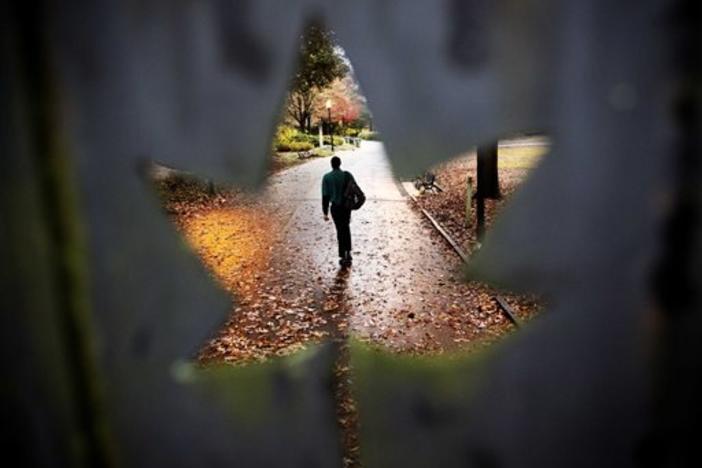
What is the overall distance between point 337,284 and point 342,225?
42.9 inches

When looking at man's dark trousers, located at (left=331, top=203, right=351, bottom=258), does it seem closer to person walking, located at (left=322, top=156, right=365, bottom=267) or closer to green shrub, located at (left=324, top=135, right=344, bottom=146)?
person walking, located at (left=322, top=156, right=365, bottom=267)

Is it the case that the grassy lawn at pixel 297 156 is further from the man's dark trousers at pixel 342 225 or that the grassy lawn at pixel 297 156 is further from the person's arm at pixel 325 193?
the person's arm at pixel 325 193

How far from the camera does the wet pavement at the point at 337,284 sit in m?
5.63

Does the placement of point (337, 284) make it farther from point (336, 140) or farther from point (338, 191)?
point (336, 140)

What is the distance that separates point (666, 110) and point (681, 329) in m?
0.32

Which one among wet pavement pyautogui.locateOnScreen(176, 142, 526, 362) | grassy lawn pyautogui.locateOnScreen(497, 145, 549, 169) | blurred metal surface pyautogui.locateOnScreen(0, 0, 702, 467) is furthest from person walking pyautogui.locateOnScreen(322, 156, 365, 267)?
blurred metal surface pyautogui.locateOnScreen(0, 0, 702, 467)

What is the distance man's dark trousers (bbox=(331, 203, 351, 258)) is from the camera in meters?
7.23

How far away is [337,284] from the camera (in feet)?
25.6

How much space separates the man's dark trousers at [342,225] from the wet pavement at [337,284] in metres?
0.43

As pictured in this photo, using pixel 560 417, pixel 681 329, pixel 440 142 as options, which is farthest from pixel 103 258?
pixel 681 329

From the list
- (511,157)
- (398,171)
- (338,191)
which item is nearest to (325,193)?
(338,191)

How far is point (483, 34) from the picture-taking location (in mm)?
641

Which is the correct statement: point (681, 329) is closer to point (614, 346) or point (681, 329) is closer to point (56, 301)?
point (614, 346)

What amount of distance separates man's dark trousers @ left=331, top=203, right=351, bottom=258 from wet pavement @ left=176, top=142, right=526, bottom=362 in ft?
1.40
